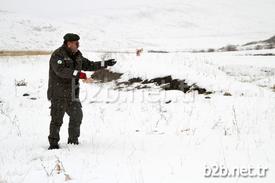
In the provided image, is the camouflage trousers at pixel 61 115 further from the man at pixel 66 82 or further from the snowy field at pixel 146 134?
the snowy field at pixel 146 134

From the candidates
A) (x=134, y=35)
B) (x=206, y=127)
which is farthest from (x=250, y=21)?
(x=206, y=127)

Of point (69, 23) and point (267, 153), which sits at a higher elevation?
point (69, 23)

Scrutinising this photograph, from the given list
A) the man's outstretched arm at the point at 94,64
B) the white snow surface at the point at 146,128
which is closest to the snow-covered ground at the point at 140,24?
the white snow surface at the point at 146,128

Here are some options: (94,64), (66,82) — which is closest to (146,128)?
(94,64)

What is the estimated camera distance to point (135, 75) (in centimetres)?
1348

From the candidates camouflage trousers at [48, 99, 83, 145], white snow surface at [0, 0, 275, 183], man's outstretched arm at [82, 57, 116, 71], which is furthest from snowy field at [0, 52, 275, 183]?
man's outstretched arm at [82, 57, 116, 71]

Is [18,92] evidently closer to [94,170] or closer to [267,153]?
[94,170]

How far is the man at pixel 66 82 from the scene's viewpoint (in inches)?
217

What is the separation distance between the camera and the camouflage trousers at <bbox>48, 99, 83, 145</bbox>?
5.82 metres

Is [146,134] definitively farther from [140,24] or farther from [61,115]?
[140,24]

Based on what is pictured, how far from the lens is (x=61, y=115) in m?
5.88

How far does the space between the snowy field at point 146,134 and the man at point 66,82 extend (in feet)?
1.20

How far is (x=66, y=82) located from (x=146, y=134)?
2.03 m

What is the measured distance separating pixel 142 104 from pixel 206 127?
3.08m
